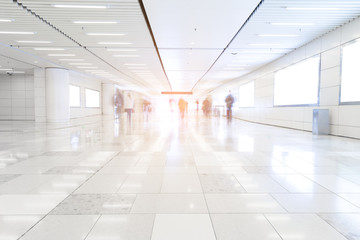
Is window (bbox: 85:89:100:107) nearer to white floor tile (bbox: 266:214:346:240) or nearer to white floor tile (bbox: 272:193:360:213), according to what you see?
white floor tile (bbox: 272:193:360:213)

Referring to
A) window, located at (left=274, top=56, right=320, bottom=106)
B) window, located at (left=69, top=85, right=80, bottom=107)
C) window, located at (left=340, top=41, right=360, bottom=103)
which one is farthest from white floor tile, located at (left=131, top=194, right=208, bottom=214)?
window, located at (left=69, top=85, right=80, bottom=107)

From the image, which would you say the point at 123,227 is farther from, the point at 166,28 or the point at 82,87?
the point at 82,87

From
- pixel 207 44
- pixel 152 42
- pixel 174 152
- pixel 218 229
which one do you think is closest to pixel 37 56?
pixel 152 42

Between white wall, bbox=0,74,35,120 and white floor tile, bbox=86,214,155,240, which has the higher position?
white wall, bbox=0,74,35,120

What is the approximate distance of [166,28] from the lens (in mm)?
10969

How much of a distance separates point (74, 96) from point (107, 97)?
25.9 ft

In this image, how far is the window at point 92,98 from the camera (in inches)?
1144

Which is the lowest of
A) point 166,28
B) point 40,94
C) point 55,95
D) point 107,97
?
point 55,95

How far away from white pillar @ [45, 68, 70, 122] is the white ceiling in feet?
8.54

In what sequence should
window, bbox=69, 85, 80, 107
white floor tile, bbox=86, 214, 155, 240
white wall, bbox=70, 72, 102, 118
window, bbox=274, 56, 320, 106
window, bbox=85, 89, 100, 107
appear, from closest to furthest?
white floor tile, bbox=86, 214, 155, 240 < window, bbox=274, 56, 320, 106 < window, bbox=69, 85, 80, 107 < white wall, bbox=70, 72, 102, 118 < window, bbox=85, 89, 100, 107

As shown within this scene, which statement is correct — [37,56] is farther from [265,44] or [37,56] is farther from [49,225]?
[49,225]

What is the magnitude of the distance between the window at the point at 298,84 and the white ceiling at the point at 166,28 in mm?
1380

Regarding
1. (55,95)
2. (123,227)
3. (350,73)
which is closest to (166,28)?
(350,73)

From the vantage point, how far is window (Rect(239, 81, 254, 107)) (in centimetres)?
2445
